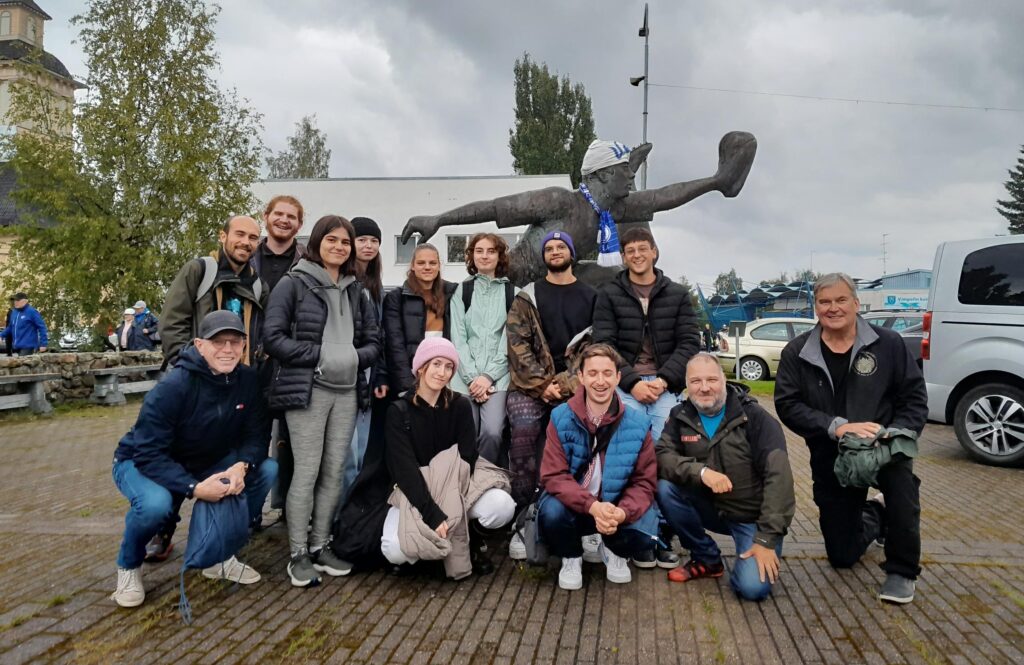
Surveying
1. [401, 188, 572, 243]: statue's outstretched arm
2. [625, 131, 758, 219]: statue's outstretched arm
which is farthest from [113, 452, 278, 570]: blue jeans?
[625, 131, 758, 219]: statue's outstretched arm

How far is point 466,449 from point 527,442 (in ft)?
1.42

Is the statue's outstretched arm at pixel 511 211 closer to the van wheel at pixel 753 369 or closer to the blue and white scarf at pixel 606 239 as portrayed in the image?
the blue and white scarf at pixel 606 239

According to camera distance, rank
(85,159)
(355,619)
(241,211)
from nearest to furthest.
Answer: (355,619), (85,159), (241,211)

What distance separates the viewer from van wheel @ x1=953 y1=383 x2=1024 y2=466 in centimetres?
676

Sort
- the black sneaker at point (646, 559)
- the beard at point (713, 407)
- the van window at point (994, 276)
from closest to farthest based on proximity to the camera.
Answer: the beard at point (713, 407) < the black sneaker at point (646, 559) < the van window at point (994, 276)

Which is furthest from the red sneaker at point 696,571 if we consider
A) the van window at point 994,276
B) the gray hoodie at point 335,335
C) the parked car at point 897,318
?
the parked car at point 897,318

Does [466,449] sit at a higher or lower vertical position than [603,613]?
higher

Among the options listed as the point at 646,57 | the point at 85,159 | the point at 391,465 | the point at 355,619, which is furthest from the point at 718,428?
the point at 85,159

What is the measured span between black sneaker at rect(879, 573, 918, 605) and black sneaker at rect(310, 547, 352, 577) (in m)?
2.70

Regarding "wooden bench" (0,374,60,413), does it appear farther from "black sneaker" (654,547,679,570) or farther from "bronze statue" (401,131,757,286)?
"black sneaker" (654,547,679,570)

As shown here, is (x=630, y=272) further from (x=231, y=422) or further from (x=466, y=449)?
(x=231, y=422)

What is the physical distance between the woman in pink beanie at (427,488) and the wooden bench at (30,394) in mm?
9246

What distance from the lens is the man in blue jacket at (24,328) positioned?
13117 millimetres

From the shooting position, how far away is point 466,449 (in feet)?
12.8
